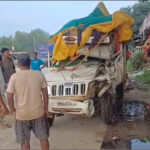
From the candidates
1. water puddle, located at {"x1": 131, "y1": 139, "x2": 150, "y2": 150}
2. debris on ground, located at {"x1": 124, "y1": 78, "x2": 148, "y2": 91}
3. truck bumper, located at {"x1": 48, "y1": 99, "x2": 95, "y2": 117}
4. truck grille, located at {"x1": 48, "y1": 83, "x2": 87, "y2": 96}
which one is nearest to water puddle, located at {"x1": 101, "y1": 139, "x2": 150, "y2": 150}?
water puddle, located at {"x1": 131, "y1": 139, "x2": 150, "y2": 150}

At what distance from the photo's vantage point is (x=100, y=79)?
6.27m

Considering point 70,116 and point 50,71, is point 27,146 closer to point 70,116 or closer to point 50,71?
point 50,71

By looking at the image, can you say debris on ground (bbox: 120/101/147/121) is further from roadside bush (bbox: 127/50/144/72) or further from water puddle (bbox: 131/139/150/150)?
roadside bush (bbox: 127/50/144/72)

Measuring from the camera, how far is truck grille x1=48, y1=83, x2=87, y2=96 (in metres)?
6.05

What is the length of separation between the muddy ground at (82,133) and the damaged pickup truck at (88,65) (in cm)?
35

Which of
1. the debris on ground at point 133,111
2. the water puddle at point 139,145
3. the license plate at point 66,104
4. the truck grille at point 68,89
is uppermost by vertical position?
the truck grille at point 68,89

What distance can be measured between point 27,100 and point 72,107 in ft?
6.60

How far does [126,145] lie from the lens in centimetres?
531

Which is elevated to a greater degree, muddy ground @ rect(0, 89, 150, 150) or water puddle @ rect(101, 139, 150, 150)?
water puddle @ rect(101, 139, 150, 150)

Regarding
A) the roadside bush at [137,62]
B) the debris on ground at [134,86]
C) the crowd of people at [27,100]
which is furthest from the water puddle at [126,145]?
the roadside bush at [137,62]

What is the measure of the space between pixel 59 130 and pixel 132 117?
206 cm

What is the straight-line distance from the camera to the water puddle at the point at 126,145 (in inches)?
204

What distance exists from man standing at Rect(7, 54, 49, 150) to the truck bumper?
176 cm

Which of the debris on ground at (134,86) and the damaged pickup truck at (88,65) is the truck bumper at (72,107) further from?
the debris on ground at (134,86)
